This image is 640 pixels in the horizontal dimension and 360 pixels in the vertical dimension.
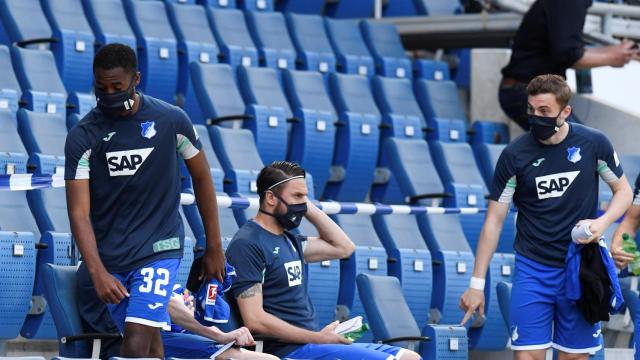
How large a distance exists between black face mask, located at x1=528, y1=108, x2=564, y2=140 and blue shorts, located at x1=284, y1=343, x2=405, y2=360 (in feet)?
3.76

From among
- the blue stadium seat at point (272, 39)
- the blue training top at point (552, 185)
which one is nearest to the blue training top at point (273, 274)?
the blue training top at point (552, 185)

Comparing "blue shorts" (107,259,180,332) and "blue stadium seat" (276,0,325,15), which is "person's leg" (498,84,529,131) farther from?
"blue shorts" (107,259,180,332)

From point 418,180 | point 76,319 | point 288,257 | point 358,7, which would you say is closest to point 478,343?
point 418,180

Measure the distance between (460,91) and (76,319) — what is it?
251 inches

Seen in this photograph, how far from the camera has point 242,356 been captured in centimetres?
570

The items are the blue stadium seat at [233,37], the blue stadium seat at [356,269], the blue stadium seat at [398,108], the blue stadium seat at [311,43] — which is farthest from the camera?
the blue stadium seat at [311,43]

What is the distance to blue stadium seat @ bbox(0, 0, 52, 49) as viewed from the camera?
31.9 feet

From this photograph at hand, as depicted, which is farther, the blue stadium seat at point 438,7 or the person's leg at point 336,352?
the blue stadium seat at point 438,7

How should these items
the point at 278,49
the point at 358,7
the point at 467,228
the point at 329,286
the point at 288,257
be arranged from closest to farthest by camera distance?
the point at 288,257 → the point at 329,286 → the point at 467,228 → the point at 278,49 → the point at 358,7

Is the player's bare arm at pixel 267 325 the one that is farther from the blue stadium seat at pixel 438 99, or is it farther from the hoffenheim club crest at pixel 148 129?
the blue stadium seat at pixel 438 99

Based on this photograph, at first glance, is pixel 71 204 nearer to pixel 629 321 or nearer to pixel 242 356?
pixel 242 356

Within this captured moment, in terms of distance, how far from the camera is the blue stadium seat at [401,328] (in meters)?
6.95

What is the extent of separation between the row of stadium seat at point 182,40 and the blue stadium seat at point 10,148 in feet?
2.49

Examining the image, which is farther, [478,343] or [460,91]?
[460,91]
